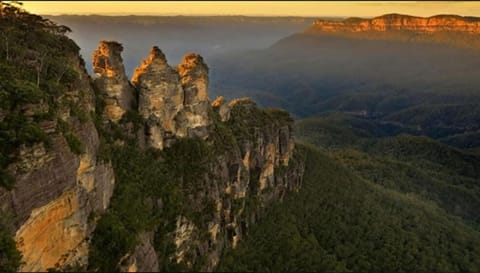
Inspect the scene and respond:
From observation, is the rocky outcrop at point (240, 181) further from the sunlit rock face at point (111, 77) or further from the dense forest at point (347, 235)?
the sunlit rock face at point (111, 77)

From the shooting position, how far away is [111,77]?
3856 centimetres

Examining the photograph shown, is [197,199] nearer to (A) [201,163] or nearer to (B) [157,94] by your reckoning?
(A) [201,163]

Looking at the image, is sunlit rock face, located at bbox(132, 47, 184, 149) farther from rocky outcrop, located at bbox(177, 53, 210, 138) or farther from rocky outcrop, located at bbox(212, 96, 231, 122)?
rocky outcrop, located at bbox(212, 96, 231, 122)

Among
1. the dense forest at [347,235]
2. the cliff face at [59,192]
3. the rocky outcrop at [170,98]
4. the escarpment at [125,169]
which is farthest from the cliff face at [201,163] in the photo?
the cliff face at [59,192]

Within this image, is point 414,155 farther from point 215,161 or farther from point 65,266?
point 65,266

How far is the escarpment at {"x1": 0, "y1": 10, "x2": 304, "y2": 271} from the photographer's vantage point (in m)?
24.2

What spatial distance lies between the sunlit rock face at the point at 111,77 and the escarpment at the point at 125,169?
107 millimetres

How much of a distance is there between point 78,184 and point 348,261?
41.2 m

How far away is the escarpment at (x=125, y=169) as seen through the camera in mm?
24156

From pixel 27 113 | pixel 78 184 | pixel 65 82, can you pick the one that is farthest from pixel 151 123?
pixel 27 113

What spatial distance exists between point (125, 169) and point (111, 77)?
8.86m

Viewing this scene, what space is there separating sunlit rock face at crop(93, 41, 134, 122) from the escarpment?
0.35ft

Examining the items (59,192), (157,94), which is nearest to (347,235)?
(157,94)

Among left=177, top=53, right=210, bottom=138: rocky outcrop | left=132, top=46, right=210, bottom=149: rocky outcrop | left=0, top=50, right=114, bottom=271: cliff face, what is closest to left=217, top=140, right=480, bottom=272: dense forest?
left=177, top=53, right=210, bottom=138: rocky outcrop
